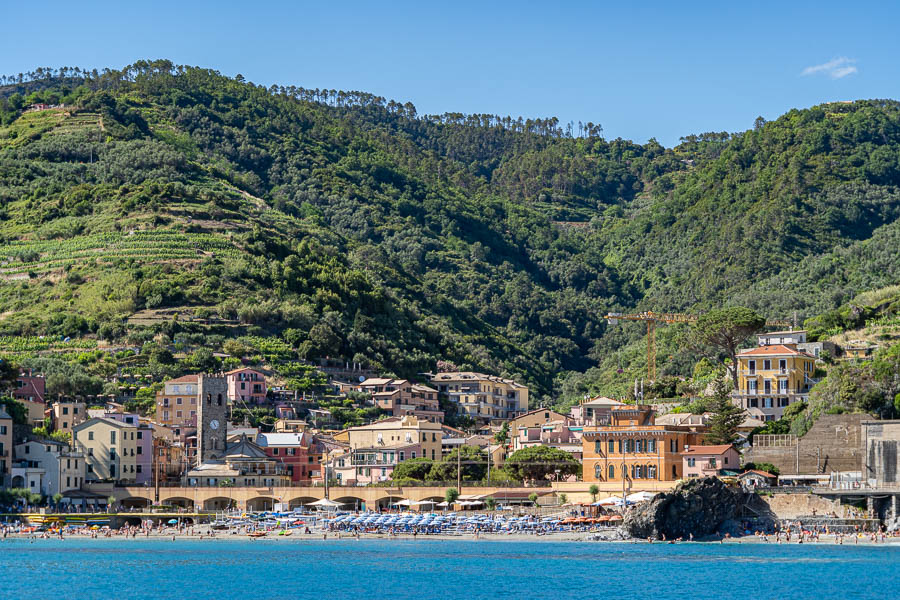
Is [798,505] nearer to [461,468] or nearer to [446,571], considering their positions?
[446,571]

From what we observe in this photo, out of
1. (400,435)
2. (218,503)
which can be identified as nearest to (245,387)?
(400,435)

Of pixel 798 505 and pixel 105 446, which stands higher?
pixel 105 446

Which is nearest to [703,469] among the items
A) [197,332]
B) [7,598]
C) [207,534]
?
[207,534]

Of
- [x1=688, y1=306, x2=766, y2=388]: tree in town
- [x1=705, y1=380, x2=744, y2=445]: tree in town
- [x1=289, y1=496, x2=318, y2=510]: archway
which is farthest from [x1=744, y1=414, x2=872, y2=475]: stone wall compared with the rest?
[x1=289, y1=496, x2=318, y2=510]: archway

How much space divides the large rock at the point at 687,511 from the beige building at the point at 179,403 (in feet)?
146

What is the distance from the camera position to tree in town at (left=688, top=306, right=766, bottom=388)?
116125 millimetres

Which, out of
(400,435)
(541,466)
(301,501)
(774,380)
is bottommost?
(301,501)

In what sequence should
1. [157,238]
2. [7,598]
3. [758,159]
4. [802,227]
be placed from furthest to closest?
1. [758,159]
2. [802,227]
3. [157,238]
4. [7,598]

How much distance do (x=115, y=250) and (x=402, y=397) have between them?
1501 inches

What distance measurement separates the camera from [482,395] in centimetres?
14362

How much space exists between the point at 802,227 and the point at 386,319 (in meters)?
56.0

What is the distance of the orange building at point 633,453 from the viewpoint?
95.0m

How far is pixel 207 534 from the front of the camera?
96.8m

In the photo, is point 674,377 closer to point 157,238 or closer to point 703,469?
point 703,469
